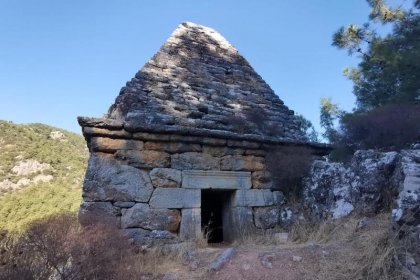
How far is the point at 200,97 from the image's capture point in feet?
18.3

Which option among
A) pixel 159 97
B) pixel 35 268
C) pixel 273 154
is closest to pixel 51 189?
pixel 159 97

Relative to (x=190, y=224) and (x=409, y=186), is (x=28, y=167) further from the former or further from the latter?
(x=409, y=186)

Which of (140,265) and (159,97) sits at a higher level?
(159,97)

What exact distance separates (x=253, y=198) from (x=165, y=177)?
53.4 inches

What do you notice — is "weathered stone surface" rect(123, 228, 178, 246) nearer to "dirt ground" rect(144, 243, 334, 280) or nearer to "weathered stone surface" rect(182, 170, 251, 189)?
"dirt ground" rect(144, 243, 334, 280)

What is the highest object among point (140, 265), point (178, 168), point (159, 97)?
point (159, 97)

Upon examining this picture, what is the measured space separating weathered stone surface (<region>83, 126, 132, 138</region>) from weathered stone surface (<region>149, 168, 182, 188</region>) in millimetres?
602

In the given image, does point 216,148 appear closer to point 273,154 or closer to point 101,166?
point 273,154

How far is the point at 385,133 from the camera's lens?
5.23m

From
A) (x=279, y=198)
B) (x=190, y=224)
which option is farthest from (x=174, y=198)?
(x=279, y=198)

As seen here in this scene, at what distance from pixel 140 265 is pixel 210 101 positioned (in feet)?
9.67

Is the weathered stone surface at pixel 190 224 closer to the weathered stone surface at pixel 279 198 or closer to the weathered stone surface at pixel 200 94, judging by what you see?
the weathered stone surface at pixel 200 94

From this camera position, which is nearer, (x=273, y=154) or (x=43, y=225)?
(x=43, y=225)

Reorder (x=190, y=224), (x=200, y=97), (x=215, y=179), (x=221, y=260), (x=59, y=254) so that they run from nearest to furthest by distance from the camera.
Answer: (x=59, y=254) < (x=221, y=260) < (x=190, y=224) < (x=215, y=179) < (x=200, y=97)
